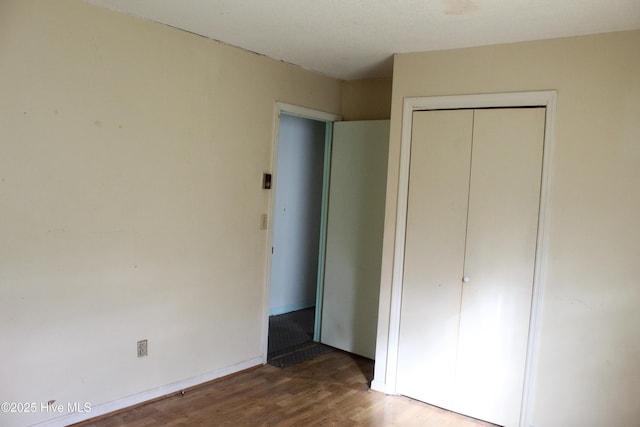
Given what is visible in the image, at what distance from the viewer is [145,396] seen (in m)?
2.94

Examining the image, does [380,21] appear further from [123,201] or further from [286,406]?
[286,406]

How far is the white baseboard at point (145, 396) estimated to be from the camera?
2.58 metres

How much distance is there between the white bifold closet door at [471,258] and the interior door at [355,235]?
2.09 ft

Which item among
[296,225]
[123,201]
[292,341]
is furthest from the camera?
[296,225]

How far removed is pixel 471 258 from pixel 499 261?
166mm

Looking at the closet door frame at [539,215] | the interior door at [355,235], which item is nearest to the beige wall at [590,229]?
the closet door frame at [539,215]

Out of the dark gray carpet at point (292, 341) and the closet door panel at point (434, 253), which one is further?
the dark gray carpet at point (292, 341)

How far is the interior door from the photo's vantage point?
3.82 m

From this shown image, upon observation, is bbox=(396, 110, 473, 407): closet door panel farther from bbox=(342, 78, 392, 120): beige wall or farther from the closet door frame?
bbox=(342, 78, 392, 120): beige wall

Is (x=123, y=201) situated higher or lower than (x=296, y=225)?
higher

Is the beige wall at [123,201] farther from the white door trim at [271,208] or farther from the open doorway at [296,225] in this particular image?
the open doorway at [296,225]

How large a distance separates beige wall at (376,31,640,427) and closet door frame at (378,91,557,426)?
0.04 meters

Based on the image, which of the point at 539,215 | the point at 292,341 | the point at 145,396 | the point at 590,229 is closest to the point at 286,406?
the point at 145,396

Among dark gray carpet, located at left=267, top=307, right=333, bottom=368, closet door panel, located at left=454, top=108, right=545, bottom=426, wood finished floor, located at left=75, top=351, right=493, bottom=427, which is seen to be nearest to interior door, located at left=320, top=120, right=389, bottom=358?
dark gray carpet, located at left=267, top=307, right=333, bottom=368
